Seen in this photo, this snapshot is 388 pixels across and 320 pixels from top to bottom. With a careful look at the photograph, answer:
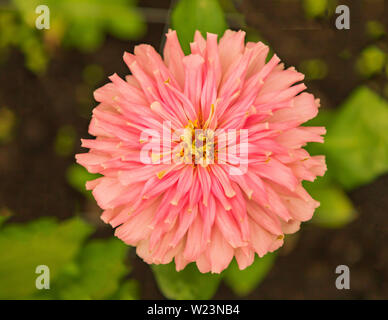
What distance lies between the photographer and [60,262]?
1.13 m

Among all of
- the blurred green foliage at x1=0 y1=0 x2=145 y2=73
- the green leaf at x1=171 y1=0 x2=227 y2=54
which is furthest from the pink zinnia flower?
the blurred green foliage at x1=0 y1=0 x2=145 y2=73

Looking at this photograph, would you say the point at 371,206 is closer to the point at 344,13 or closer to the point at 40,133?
the point at 344,13

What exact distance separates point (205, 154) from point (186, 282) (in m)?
0.47

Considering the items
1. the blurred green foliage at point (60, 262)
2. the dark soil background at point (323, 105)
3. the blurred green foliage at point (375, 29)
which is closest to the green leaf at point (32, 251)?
the blurred green foliage at point (60, 262)

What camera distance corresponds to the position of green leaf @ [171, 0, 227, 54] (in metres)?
1.04

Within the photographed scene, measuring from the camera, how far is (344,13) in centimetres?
146

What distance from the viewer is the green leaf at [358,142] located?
1.26m

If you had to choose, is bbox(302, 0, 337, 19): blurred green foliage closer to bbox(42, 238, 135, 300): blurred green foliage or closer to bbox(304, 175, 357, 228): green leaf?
bbox(304, 175, 357, 228): green leaf

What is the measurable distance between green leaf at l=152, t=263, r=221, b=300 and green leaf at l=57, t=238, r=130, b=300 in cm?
14

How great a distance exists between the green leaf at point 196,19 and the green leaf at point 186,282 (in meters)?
0.67

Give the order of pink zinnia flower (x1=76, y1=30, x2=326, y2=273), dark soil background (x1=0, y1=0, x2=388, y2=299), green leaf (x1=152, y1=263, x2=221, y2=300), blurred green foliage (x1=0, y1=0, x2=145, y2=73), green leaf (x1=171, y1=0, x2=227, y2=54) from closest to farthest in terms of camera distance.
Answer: pink zinnia flower (x1=76, y1=30, x2=326, y2=273), green leaf (x1=171, y1=0, x2=227, y2=54), green leaf (x1=152, y1=263, x2=221, y2=300), blurred green foliage (x1=0, y1=0, x2=145, y2=73), dark soil background (x1=0, y1=0, x2=388, y2=299)

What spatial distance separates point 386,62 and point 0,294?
1628mm

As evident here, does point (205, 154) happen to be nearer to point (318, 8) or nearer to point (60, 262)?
point (60, 262)
